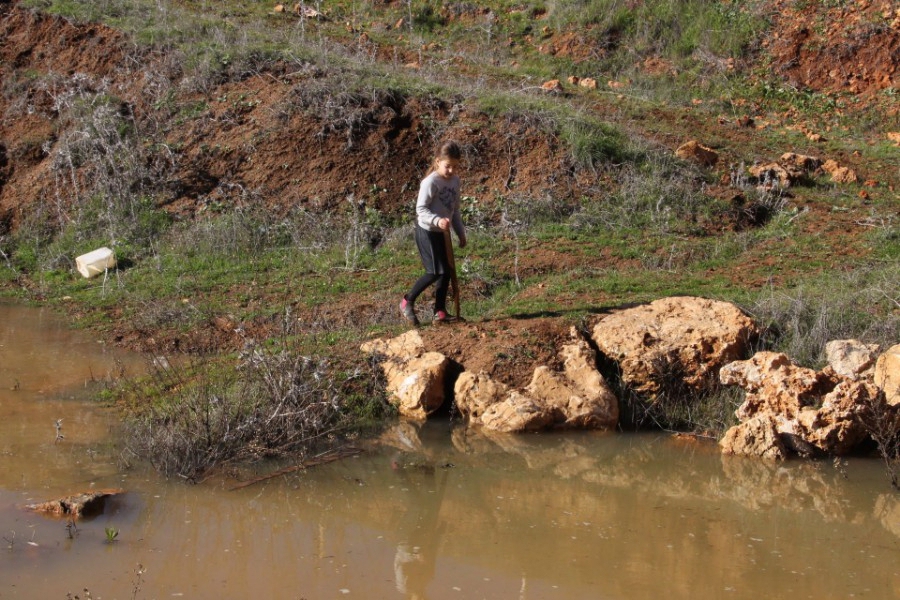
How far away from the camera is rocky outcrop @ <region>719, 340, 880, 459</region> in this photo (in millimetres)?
6559

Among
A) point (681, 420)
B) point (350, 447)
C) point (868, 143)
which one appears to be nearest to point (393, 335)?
point (350, 447)

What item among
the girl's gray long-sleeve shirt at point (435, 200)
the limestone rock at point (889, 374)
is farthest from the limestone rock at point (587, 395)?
the limestone rock at point (889, 374)

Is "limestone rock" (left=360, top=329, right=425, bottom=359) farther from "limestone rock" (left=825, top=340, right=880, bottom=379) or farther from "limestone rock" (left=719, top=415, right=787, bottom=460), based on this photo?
"limestone rock" (left=825, top=340, right=880, bottom=379)

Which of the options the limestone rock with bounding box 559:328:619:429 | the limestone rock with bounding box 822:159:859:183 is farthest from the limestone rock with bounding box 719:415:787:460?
the limestone rock with bounding box 822:159:859:183

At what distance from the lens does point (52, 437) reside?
664 centimetres

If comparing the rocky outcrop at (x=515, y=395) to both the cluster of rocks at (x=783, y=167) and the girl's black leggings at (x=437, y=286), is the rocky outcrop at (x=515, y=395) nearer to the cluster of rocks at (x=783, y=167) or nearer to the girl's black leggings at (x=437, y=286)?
the girl's black leggings at (x=437, y=286)

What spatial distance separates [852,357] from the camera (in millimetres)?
7242

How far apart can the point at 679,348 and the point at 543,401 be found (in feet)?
3.80

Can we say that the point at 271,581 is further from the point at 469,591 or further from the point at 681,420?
the point at 681,420

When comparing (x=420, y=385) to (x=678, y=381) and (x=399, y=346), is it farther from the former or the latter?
(x=678, y=381)

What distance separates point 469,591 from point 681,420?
3.16m

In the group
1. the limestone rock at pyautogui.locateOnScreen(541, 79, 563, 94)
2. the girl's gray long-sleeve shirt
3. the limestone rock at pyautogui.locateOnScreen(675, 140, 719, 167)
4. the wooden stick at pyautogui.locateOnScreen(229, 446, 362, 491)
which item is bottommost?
the wooden stick at pyautogui.locateOnScreen(229, 446, 362, 491)

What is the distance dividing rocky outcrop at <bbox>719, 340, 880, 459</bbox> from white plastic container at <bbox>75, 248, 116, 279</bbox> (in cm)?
744

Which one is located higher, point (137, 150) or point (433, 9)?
point (433, 9)
